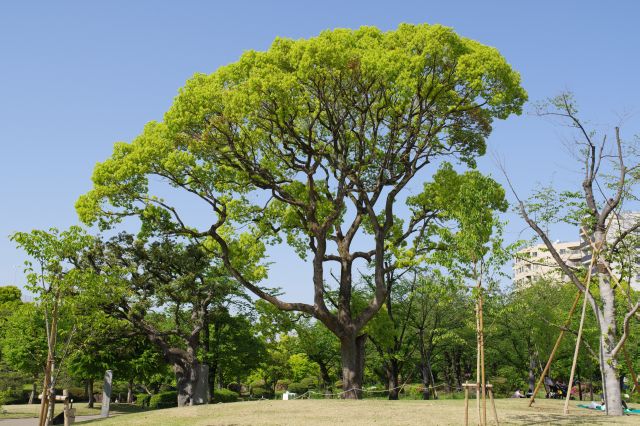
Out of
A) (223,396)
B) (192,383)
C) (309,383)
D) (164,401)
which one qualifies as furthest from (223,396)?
(309,383)

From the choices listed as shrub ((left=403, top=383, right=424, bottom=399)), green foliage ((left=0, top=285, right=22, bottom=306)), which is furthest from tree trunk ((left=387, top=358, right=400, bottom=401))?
green foliage ((left=0, top=285, right=22, bottom=306))

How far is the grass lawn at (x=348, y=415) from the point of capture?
630 inches

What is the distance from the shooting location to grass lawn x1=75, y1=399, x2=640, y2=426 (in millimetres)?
15992

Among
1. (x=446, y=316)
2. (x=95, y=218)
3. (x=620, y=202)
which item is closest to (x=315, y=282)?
(x=95, y=218)

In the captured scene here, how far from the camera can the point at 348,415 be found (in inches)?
669

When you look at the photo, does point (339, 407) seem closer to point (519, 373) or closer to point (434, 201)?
point (434, 201)

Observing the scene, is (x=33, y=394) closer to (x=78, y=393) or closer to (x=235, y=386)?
(x=78, y=393)

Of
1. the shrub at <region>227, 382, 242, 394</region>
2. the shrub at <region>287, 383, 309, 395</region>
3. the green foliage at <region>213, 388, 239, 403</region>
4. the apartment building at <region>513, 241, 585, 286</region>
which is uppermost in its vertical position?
the apartment building at <region>513, 241, 585, 286</region>

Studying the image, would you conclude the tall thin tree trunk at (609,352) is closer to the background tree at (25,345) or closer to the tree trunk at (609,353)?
the tree trunk at (609,353)

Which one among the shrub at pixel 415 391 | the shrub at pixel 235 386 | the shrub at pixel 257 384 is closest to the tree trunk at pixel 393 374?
the shrub at pixel 415 391

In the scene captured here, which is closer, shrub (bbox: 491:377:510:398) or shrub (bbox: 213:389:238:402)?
shrub (bbox: 213:389:238:402)

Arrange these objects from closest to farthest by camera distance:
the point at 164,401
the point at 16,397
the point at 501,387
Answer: the point at 164,401 → the point at 16,397 → the point at 501,387

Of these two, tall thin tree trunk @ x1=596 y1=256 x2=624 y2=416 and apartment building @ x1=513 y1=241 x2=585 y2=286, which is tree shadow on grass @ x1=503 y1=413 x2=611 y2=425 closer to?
tall thin tree trunk @ x1=596 y1=256 x2=624 y2=416

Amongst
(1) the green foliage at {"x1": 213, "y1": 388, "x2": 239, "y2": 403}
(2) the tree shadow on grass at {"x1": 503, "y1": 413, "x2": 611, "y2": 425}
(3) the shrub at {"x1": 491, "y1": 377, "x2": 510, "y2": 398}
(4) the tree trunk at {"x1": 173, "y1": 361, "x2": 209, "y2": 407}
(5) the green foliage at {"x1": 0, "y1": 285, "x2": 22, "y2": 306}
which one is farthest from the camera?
(5) the green foliage at {"x1": 0, "y1": 285, "x2": 22, "y2": 306}
